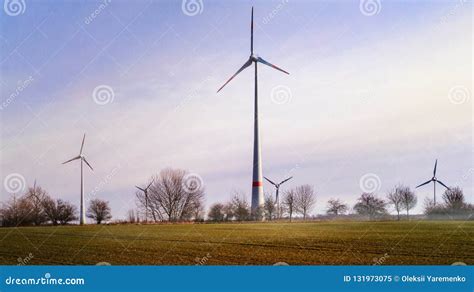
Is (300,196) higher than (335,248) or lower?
higher

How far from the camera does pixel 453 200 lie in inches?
1933

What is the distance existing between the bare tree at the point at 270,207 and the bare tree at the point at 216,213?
4.60m

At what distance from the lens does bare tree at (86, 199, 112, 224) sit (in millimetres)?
43309

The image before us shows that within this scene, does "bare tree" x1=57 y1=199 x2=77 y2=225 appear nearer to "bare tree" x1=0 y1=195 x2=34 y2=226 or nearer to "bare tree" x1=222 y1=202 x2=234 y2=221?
"bare tree" x1=0 y1=195 x2=34 y2=226

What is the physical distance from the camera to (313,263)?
1609 centimetres

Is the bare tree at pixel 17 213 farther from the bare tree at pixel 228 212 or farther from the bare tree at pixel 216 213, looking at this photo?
the bare tree at pixel 228 212

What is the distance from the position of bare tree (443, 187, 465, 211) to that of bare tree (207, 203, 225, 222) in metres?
21.6
